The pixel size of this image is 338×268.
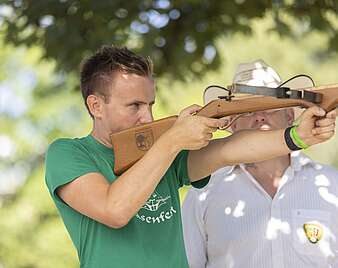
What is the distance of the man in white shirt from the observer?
3598 millimetres

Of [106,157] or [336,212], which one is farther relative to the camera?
[336,212]

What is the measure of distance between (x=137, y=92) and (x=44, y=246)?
838cm

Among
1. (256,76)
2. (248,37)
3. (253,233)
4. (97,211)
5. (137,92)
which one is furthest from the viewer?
(248,37)

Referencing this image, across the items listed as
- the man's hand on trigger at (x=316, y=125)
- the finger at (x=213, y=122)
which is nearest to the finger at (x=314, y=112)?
the man's hand on trigger at (x=316, y=125)

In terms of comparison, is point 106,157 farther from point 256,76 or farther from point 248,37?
point 248,37

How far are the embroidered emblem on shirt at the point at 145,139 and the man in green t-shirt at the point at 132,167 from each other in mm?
46

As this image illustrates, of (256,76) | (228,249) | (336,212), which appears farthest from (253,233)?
(256,76)

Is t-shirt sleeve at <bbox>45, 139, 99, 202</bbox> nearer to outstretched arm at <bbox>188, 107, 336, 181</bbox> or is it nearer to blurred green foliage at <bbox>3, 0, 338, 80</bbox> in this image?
outstretched arm at <bbox>188, 107, 336, 181</bbox>

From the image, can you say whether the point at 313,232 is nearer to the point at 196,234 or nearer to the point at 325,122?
the point at 196,234

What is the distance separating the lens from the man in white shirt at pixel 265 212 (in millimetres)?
3598

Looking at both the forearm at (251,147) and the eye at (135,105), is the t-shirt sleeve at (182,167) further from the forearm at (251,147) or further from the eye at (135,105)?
the eye at (135,105)

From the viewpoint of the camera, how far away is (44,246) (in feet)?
35.7

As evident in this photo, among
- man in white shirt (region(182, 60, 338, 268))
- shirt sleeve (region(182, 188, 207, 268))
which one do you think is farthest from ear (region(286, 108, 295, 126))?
shirt sleeve (region(182, 188, 207, 268))

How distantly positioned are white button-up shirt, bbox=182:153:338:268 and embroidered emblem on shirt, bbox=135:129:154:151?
1.03 m
